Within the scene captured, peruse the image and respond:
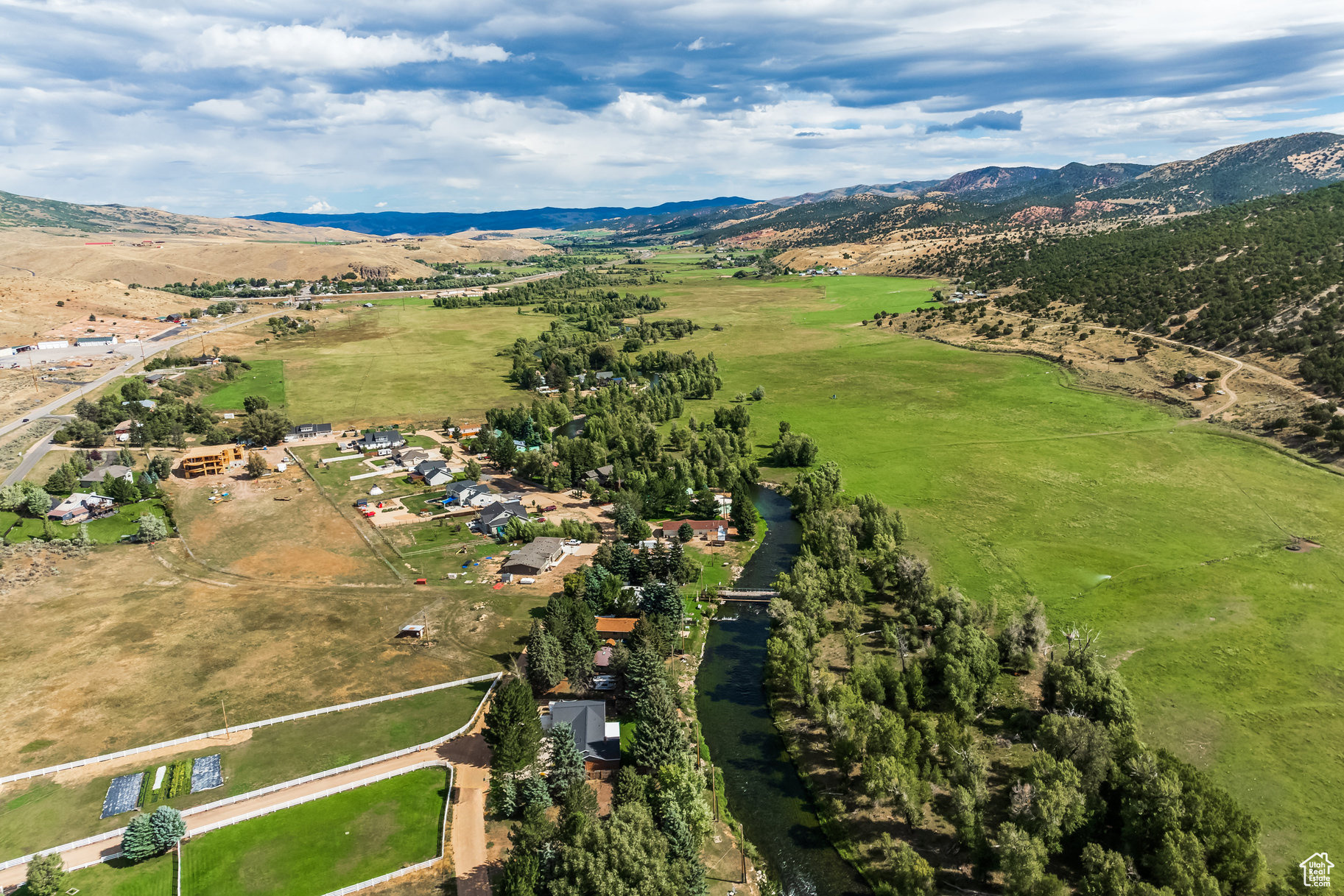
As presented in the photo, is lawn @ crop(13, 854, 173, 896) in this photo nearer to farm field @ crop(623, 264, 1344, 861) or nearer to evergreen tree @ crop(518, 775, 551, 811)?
evergreen tree @ crop(518, 775, 551, 811)

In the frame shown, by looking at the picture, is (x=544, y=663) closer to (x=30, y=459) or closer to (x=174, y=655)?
(x=174, y=655)

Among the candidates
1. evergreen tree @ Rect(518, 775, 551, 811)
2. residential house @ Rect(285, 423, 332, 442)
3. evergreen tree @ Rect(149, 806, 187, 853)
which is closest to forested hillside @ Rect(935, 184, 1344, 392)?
evergreen tree @ Rect(518, 775, 551, 811)

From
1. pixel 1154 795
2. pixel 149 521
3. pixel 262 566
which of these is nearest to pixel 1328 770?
pixel 1154 795

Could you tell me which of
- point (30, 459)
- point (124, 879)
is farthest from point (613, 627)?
point (30, 459)

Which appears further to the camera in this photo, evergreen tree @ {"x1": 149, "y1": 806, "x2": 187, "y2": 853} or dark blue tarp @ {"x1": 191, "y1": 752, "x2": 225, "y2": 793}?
dark blue tarp @ {"x1": 191, "y1": 752, "x2": 225, "y2": 793}

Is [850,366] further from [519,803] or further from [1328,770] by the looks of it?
[519,803]

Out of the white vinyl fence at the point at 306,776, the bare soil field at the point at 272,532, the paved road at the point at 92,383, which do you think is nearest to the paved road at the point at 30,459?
the paved road at the point at 92,383

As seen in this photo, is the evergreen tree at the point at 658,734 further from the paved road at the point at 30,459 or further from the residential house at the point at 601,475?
the paved road at the point at 30,459
